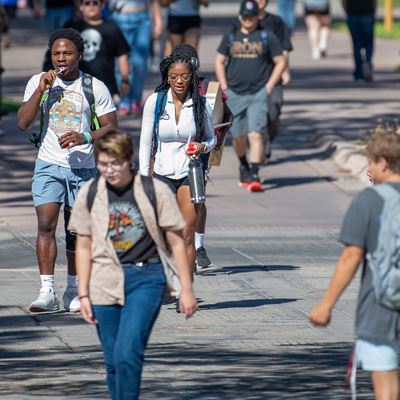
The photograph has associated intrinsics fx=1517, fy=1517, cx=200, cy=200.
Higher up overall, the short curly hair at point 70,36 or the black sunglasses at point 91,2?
the short curly hair at point 70,36

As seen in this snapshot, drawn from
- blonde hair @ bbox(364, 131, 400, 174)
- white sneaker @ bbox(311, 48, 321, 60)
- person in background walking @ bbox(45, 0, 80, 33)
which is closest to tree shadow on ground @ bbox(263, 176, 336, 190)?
person in background walking @ bbox(45, 0, 80, 33)

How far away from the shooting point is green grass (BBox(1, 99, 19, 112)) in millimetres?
21938

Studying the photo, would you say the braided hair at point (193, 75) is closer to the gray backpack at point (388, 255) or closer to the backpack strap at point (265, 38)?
the gray backpack at point (388, 255)

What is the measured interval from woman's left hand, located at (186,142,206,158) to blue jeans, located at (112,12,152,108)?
10.9 meters

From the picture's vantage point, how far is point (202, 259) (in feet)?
39.9

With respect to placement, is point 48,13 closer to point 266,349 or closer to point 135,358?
point 266,349

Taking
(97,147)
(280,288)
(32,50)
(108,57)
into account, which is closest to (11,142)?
(108,57)

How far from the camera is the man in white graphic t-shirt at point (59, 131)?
33.5 ft

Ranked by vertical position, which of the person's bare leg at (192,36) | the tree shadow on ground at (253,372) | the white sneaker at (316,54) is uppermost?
the tree shadow on ground at (253,372)

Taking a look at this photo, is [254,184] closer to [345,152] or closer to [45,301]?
[345,152]

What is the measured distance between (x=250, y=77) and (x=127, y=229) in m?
9.05

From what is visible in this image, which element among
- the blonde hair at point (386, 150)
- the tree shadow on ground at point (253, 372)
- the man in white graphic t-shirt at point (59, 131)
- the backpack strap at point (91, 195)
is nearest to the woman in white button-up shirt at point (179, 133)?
the man in white graphic t-shirt at point (59, 131)

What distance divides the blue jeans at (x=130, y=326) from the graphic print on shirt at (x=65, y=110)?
3096 millimetres

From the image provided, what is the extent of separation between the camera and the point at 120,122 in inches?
822
